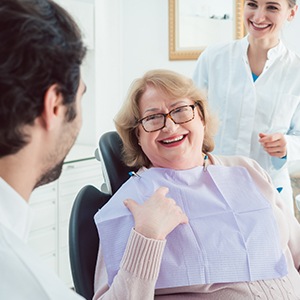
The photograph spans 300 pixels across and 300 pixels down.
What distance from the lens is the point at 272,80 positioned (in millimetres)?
2062

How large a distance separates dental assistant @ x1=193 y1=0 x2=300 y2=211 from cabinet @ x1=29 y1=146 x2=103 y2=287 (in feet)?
4.01

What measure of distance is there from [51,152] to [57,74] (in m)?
0.13

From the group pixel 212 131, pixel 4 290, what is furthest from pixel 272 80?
pixel 4 290

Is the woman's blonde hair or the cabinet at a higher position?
the woman's blonde hair

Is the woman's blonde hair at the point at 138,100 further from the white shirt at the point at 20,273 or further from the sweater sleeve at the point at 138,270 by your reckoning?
the white shirt at the point at 20,273

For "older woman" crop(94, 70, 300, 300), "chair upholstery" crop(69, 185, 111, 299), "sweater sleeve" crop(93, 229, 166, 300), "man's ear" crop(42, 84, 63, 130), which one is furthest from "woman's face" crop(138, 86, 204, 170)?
"man's ear" crop(42, 84, 63, 130)

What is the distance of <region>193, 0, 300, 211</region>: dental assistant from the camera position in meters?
2.03

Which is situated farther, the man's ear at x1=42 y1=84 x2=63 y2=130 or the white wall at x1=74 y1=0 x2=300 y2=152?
the white wall at x1=74 y1=0 x2=300 y2=152

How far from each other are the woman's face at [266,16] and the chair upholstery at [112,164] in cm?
69

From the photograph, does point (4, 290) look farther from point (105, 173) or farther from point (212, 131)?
point (212, 131)

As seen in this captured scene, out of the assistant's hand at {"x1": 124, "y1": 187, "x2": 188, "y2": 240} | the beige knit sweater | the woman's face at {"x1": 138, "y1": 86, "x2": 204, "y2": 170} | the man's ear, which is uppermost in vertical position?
the man's ear

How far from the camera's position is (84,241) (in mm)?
1531

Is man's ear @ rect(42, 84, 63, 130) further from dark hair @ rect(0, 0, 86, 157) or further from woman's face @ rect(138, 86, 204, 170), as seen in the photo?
woman's face @ rect(138, 86, 204, 170)

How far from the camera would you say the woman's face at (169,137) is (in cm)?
167
